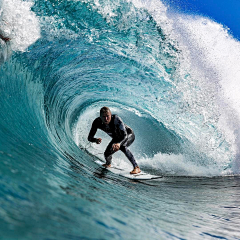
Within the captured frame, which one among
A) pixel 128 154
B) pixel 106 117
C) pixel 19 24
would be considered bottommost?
pixel 128 154

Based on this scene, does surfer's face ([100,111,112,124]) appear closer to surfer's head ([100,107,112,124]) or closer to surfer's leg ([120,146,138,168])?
surfer's head ([100,107,112,124])

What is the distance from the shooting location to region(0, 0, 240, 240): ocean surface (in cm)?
183

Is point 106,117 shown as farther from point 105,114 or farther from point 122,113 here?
point 122,113

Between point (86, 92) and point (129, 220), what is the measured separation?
20.8 ft

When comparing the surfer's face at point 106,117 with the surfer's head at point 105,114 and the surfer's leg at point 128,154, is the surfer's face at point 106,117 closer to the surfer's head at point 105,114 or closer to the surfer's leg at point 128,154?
the surfer's head at point 105,114

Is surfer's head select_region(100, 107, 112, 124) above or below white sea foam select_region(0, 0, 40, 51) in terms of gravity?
below

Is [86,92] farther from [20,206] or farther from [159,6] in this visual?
[20,206]

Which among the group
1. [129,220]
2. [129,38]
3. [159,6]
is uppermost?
[159,6]

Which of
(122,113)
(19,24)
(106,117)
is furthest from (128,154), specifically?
(122,113)

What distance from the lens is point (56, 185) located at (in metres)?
1.91

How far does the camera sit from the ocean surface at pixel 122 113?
1.83m

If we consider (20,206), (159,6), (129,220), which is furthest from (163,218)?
(159,6)

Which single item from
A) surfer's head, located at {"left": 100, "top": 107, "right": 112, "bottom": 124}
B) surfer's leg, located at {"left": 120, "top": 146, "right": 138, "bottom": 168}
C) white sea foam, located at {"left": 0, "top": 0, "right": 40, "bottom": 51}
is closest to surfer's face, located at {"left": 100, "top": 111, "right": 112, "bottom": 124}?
surfer's head, located at {"left": 100, "top": 107, "right": 112, "bottom": 124}

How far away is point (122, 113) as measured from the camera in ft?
29.4
